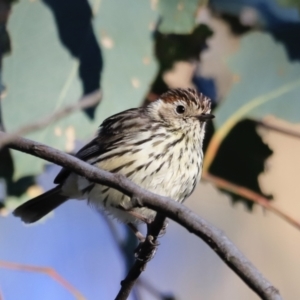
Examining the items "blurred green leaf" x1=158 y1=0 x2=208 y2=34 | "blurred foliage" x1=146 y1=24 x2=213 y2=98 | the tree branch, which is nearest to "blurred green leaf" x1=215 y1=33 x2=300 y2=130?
"blurred foliage" x1=146 y1=24 x2=213 y2=98

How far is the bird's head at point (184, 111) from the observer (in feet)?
9.13

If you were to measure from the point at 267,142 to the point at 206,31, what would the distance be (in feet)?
1.88

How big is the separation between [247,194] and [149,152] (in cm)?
95

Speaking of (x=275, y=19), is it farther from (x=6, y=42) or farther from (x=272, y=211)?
(x=6, y=42)

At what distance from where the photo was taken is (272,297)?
55.2 inches

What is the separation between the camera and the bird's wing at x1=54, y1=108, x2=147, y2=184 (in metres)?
2.78

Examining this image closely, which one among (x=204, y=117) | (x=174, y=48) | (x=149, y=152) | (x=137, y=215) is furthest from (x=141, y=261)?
(x=174, y=48)

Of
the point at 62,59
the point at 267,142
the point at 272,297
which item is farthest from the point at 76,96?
the point at 272,297

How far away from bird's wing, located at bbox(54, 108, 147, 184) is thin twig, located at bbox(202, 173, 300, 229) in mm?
645

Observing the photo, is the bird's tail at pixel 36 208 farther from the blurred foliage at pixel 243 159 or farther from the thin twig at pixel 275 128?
the thin twig at pixel 275 128

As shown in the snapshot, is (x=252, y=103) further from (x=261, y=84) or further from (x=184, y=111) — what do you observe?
(x=184, y=111)

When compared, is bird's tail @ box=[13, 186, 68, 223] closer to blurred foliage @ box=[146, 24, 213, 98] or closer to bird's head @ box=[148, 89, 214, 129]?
bird's head @ box=[148, 89, 214, 129]

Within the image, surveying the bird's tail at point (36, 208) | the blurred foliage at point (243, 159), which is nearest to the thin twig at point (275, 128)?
the blurred foliage at point (243, 159)

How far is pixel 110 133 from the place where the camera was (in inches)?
112
